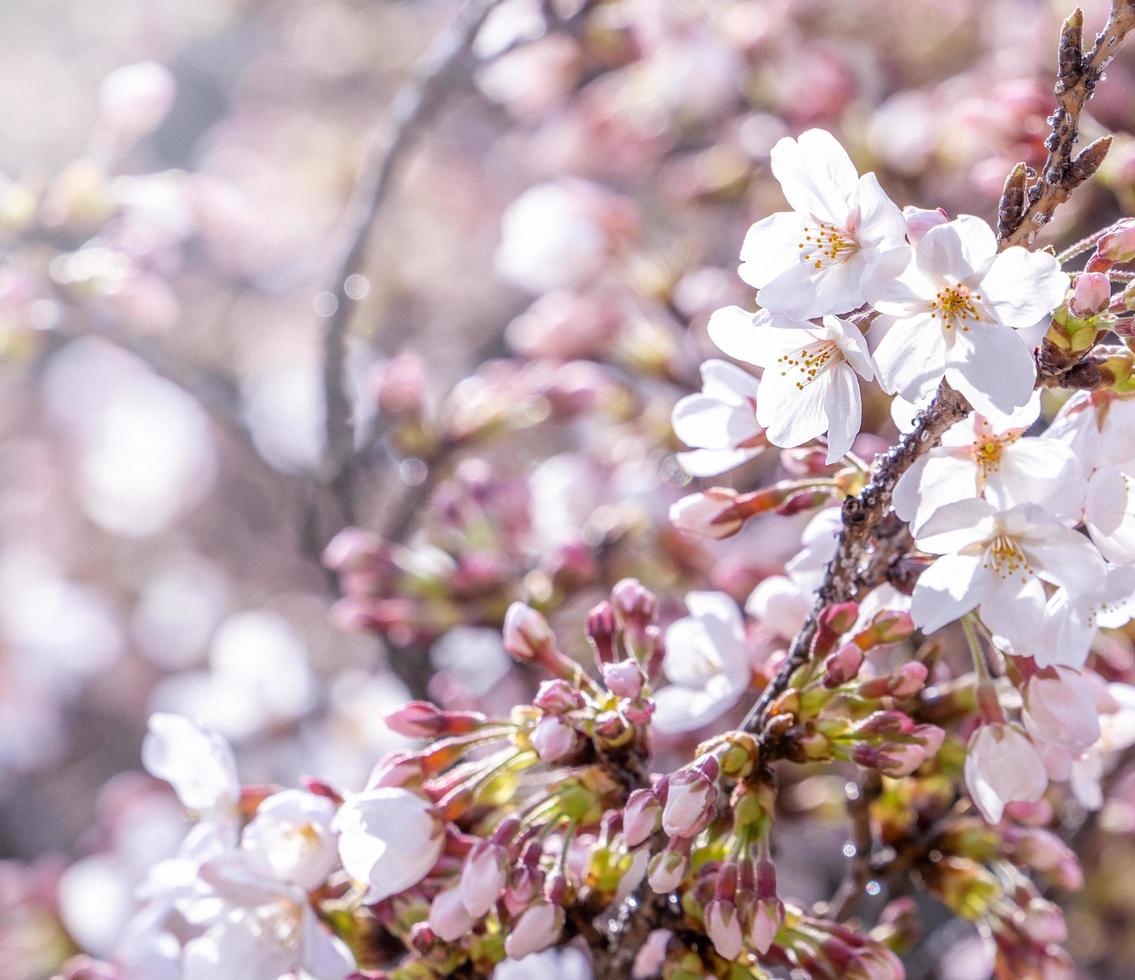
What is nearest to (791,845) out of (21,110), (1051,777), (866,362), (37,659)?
(1051,777)

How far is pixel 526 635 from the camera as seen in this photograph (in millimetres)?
887

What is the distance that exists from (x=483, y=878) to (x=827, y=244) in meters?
0.49

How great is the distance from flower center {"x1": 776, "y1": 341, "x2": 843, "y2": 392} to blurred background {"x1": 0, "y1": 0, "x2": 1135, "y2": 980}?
0.44 metres

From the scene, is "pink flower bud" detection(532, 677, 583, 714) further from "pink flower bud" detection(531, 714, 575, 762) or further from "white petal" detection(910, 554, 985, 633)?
"white petal" detection(910, 554, 985, 633)

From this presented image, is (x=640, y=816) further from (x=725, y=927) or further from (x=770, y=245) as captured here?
(x=770, y=245)

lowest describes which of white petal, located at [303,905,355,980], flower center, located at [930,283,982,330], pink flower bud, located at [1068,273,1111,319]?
white petal, located at [303,905,355,980]

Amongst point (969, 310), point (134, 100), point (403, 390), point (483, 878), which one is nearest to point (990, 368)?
point (969, 310)

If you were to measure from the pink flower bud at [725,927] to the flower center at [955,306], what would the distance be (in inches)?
15.8

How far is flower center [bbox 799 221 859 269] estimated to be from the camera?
72 centimetres

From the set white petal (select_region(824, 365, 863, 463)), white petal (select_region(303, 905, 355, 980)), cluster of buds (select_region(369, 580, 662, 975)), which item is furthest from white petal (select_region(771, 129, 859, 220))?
white petal (select_region(303, 905, 355, 980))

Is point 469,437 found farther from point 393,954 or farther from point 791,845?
point 791,845

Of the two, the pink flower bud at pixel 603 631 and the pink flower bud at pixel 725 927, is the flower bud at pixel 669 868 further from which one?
the pink flower bud at pixel 603 631

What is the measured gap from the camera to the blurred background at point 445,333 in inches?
55.8

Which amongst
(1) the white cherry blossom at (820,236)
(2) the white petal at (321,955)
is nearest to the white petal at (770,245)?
(1) the white cherry blossom at (820,236)
